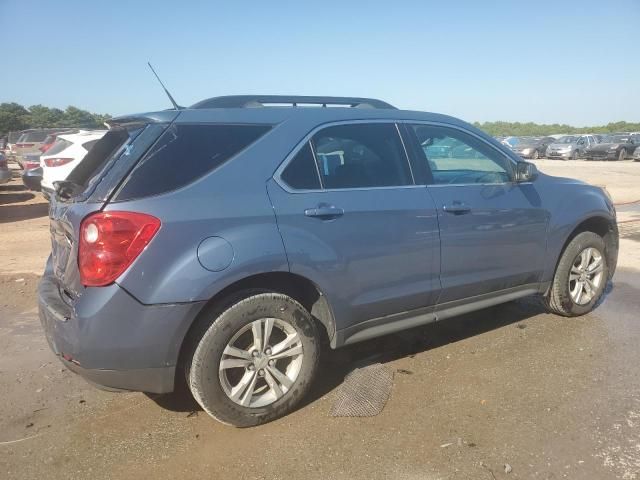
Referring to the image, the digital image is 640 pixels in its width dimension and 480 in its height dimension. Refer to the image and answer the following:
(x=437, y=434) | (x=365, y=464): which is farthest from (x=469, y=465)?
(x=365, y=464)

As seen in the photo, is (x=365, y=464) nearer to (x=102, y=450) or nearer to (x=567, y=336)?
(x=102, y=450)

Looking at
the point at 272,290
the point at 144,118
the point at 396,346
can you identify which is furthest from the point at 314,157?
the point at 396,346

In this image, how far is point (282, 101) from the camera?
137 inches

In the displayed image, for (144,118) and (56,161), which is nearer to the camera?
(144,118)

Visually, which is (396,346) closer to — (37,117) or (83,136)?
(83,136)

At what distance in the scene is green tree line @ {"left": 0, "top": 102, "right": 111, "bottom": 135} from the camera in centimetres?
5103

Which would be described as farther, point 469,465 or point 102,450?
point 102,450

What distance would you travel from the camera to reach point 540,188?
4.22 m

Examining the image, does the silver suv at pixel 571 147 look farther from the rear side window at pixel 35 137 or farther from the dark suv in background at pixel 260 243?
the dark suv in background at pixel 260 243

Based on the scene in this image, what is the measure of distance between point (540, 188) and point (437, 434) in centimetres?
226

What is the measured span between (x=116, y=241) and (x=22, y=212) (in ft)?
35.6

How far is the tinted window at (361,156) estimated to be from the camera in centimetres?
324

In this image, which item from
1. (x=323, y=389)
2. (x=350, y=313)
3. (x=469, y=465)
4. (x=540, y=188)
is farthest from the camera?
(x=540, y=188)

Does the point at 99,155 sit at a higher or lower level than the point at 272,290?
higher
